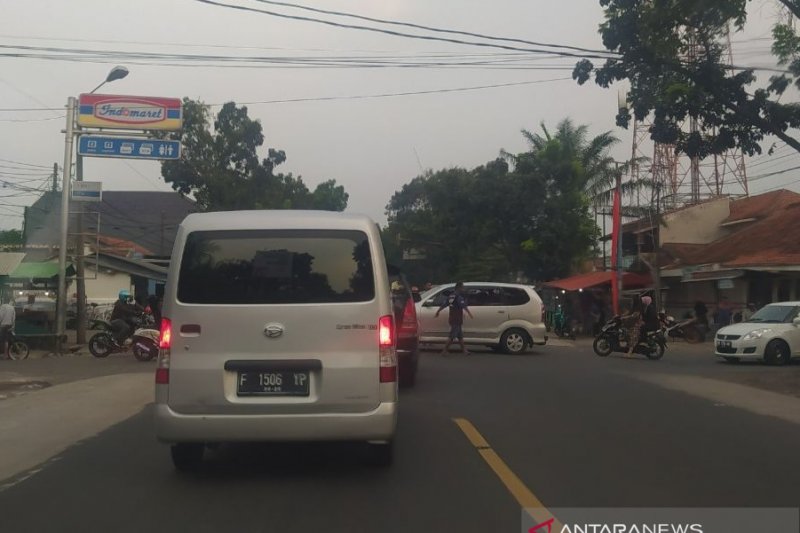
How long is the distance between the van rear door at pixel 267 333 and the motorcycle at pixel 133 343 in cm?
1223

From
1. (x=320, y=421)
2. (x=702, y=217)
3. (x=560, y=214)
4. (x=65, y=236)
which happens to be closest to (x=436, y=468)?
(x=320, y=421)

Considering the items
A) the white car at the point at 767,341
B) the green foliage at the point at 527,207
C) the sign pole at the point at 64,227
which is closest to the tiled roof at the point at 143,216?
the green foliage at the point at 527,207

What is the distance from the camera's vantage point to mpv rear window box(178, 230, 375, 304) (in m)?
6.60

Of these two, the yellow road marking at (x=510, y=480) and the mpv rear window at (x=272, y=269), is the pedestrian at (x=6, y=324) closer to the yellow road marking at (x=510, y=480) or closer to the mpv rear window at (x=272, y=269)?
the yellow road marking at (x=510, y=480)

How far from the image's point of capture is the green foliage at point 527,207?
36.1m

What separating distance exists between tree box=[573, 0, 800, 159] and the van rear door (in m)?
8.93

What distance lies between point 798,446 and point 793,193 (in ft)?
105

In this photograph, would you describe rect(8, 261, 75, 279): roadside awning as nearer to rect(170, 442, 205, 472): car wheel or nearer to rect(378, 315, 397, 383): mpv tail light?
rect(170, 442, 205, 472): car wheel

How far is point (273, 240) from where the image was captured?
22.1 feet

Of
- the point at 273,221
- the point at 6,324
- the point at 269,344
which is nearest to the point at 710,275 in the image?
the point at 6,324

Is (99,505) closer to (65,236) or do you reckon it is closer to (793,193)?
(65,236)

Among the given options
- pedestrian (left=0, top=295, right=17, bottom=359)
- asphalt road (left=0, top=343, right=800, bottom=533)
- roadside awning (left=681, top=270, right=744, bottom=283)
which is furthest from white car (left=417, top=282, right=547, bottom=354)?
pedestrian (left=0, top=295, right=17, bottom=359)

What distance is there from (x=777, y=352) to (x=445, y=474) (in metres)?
14.5

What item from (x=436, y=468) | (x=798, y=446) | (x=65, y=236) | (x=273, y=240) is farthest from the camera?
(x=65, y=236)
